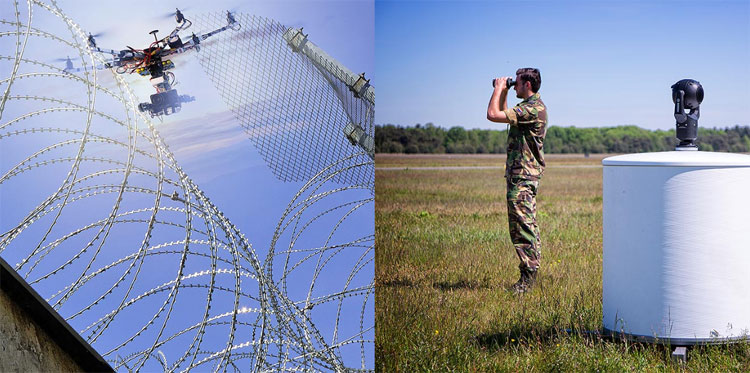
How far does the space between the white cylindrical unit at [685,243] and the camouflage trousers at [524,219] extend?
1882mm

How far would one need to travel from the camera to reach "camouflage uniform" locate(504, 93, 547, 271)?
6.61 m

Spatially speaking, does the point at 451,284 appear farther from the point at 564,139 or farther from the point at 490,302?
the point at 564,139

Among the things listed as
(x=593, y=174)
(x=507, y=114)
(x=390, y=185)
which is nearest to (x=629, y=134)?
(x=593, y=174)

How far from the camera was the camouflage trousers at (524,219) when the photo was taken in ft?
21.7

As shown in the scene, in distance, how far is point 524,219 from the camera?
260 inches

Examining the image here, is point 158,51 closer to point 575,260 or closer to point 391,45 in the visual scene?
point 575,260

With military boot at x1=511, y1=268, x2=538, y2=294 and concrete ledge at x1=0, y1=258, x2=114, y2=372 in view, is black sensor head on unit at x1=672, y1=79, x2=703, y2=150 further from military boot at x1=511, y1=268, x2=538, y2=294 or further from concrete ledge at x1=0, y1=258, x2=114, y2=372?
concrete ledge at x1=0, y1=258, x2=114, y2=372

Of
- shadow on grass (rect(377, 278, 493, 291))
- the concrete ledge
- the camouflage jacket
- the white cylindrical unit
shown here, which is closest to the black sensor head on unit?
the white cylindrical unit

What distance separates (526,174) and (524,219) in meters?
0.37

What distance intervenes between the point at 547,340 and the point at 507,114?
1916 millimetres

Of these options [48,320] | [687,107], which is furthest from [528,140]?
[48,320]

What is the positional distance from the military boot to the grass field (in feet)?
0.26

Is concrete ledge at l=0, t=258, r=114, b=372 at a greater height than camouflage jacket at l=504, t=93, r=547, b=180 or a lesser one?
lesser

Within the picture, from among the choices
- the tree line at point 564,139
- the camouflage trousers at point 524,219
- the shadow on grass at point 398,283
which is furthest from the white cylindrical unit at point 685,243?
the tree line at point 564,139
